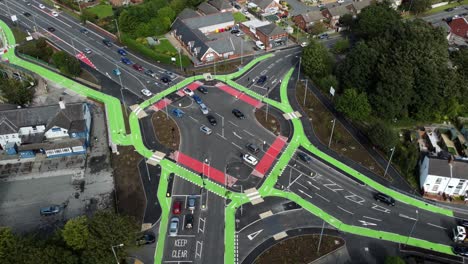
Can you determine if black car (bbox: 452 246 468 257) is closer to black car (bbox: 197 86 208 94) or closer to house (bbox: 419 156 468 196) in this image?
house (bbox: 419 156 468 196)

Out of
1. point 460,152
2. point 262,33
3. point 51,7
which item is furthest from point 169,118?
point 51,7

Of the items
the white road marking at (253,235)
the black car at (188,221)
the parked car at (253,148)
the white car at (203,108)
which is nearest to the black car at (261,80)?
the white car at (203,108)

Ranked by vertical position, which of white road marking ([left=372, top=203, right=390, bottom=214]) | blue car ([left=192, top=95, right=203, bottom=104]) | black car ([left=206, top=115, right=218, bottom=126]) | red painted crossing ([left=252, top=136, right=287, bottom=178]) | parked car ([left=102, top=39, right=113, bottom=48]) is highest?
parked car ([left=102, top=39, right=113, bottom=48])

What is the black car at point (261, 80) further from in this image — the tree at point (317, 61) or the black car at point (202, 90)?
the black car at point (202, 90)

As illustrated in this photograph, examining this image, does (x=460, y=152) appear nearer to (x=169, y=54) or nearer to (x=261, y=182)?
(x=261, y=182)

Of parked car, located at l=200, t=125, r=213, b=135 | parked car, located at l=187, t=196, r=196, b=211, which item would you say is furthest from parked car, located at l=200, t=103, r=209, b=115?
parked car, located at l=187, t=196, r=196, b=211

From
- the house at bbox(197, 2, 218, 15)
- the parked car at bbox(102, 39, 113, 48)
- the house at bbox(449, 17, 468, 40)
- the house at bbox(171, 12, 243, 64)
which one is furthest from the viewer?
the house at bbox(197, 2, 218, 15)

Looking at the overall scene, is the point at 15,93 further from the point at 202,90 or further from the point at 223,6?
the point at 223,6

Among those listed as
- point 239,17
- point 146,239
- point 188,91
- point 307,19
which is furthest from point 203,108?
point 239,17
